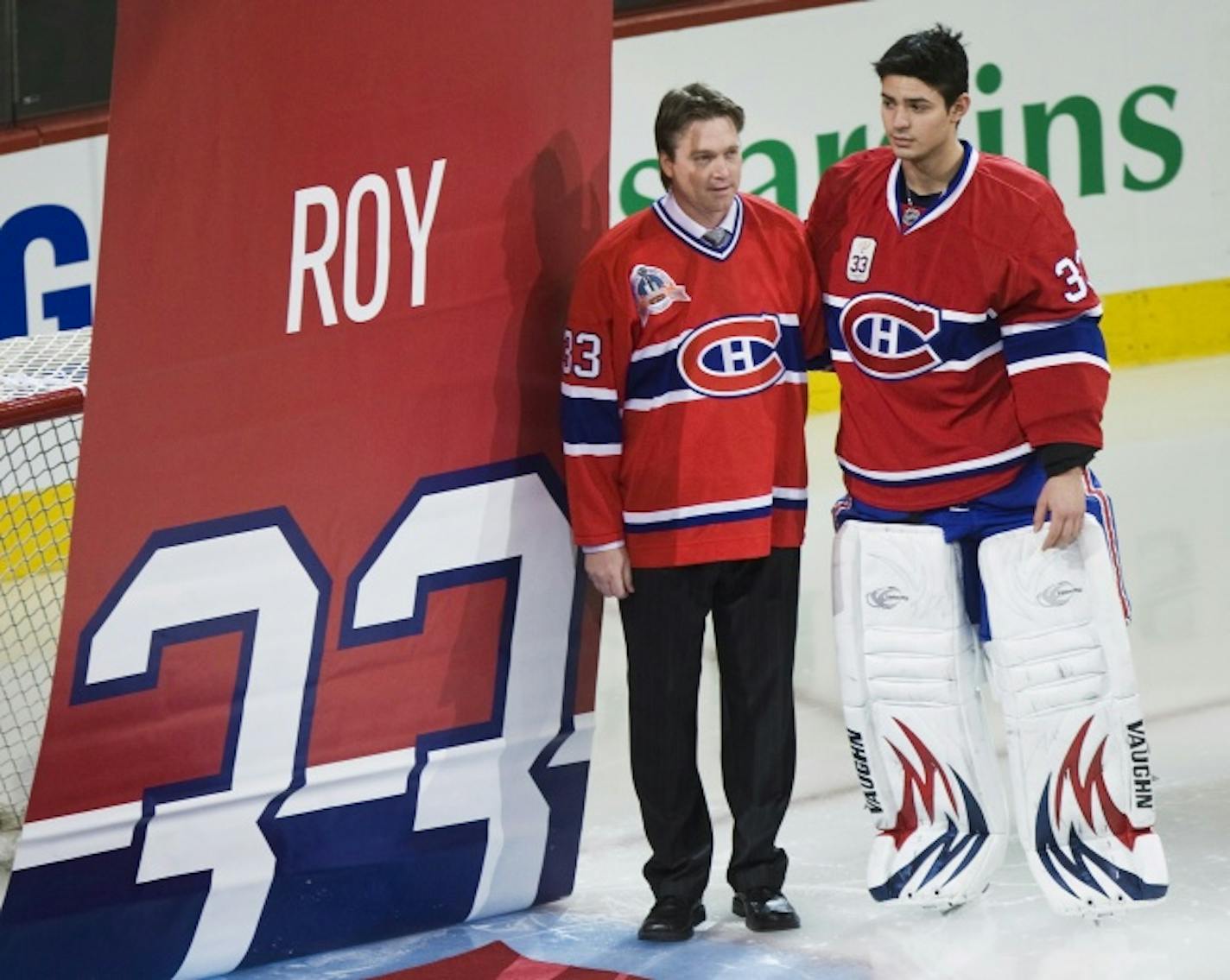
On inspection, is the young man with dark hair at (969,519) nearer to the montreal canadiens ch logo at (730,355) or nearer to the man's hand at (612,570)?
the montreal canadiens ch logo at (730,355)

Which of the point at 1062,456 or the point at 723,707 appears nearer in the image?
the point at 1062,456

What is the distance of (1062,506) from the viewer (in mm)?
2896

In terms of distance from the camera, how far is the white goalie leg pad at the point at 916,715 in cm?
301

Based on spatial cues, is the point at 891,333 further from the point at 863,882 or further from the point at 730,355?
the point at 863,882

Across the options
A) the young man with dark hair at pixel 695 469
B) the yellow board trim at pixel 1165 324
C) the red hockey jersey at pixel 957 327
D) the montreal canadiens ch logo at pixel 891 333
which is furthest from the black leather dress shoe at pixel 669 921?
the yellow board trim at pixel 1165 324

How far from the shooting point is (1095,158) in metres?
6.55

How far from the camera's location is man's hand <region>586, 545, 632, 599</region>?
9.88ft

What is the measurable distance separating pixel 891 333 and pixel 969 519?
0.28 meters

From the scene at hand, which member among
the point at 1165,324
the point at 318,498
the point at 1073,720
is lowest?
the point at 1073,720

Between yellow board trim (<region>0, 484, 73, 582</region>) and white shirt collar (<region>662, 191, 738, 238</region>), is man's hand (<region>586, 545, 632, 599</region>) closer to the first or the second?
white shirt collar (<region>662, 191, 738, 238</region>)

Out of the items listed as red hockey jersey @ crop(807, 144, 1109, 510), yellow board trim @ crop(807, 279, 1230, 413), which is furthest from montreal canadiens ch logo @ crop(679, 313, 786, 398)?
yellow board trim @ crop(807, 279, 1230, 413)

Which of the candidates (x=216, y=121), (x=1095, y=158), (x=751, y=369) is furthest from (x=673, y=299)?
(x=1095, y=158)

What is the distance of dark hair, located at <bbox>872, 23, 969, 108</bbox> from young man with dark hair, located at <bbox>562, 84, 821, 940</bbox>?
0.22 meters

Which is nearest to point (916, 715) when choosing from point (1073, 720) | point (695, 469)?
point (1073, 720)
